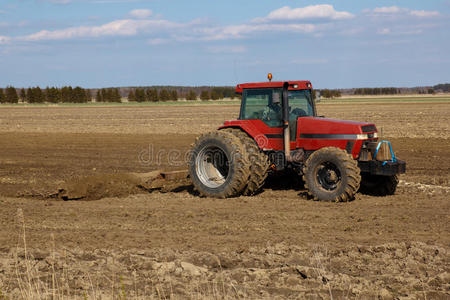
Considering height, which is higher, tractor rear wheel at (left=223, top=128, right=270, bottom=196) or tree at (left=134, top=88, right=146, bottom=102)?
tree at (left=134, top=88, right=146, bottom=102)

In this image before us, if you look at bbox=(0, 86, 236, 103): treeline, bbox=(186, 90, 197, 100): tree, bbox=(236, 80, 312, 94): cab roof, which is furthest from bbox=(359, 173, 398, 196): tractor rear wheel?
bbox=(186, 90, 197, 100): tree

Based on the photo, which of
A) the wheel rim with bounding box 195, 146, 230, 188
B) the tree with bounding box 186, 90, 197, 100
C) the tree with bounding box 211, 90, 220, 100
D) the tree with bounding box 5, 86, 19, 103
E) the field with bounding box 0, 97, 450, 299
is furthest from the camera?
the tree with bounding box 211, 90, 220, 100

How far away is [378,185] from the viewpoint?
10.1m

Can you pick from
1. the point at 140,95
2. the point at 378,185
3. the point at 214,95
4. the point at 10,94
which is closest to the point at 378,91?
the point at 214,95

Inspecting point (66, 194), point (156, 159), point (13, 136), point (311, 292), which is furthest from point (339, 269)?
point (13, 136)

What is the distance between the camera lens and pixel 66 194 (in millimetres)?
10602

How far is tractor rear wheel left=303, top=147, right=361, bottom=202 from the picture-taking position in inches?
353

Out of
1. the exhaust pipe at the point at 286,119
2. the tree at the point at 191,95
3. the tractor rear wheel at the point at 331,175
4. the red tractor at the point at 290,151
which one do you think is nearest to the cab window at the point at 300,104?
the red tractor at the point at 290,151

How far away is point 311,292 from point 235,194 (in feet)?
15.5

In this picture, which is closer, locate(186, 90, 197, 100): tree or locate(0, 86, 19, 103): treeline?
locate(0, 86, 19, 103): treeline

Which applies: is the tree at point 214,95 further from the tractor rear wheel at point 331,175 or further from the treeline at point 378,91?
the tractor rear wheel at point 331,175

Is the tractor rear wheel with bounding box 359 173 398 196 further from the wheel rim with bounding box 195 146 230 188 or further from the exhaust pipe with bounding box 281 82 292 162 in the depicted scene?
the wheel rim with bounding box 195 146 230 188

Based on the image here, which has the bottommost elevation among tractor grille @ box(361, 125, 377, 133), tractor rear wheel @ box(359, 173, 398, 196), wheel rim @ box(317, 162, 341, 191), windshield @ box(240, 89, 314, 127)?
tractor rear wheel @ box(359, 173, 398, 196)

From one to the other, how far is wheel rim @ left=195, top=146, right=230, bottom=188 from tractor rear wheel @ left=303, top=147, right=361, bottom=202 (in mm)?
1666
